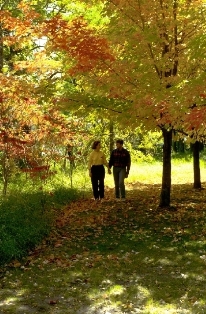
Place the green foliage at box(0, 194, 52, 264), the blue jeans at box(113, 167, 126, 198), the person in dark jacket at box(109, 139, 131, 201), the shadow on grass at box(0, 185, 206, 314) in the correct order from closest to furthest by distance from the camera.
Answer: the shadow on grass at box(0, 185, 206, 314)
the green foliage at box(0, 194, 52, 264)
the person in dark jacket at box(109, 139, 131, 201)
the blue jeans at box(113, 167, 126, 198)

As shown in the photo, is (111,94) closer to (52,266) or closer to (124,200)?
(124,200)

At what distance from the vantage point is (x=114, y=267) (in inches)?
265

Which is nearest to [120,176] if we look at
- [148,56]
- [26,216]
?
[148,56]

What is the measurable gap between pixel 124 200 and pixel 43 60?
184 inches

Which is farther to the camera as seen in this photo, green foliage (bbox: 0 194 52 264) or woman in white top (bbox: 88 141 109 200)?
woman in white top (bbox: 88 141 109 200)

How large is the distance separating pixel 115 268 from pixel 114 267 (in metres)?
0.05

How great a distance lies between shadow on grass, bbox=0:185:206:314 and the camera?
5344 mm

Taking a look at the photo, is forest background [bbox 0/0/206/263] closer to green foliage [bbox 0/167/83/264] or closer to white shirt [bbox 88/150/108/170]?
green foliage [bbox 0/167/83/264]

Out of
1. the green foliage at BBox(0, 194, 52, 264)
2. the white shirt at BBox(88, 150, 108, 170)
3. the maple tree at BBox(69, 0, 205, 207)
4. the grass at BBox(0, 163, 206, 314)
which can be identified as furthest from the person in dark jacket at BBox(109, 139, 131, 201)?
the green foliage at BBox(0, 194, 52, 264)

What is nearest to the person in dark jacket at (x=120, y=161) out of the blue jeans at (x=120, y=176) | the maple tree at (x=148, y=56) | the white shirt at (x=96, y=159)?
the blue jeans at (x=120, y=176)

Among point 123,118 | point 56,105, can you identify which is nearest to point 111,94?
point 123,118

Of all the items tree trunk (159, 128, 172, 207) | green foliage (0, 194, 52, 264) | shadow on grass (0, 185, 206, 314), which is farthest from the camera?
tree trunk (159, 128, 172, 207)

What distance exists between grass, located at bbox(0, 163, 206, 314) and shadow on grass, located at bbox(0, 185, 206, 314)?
0.01 m

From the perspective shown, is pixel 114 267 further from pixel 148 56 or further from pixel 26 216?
pixel 148 56
